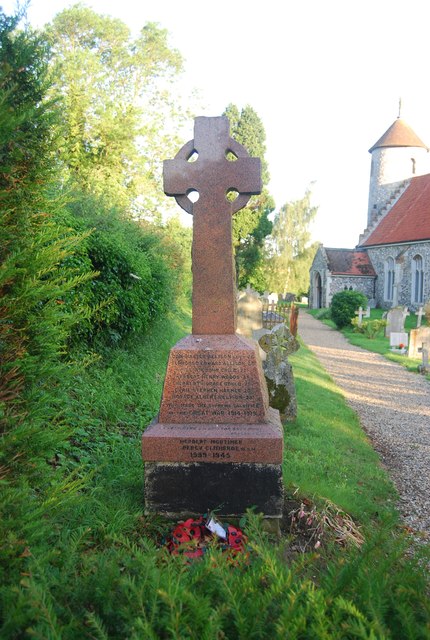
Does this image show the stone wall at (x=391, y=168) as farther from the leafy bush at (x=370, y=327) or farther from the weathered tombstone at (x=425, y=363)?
the weathered tombstone at (x=425, y=363)

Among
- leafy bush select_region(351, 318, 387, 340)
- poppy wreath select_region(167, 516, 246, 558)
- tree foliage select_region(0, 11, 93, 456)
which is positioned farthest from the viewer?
leafy bush select_region(351, 318, 387, 340)

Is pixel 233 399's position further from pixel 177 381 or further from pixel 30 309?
pixel 30 309

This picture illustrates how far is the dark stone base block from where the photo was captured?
3391mm

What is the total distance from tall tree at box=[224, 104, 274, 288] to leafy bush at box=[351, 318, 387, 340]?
11.0 metres

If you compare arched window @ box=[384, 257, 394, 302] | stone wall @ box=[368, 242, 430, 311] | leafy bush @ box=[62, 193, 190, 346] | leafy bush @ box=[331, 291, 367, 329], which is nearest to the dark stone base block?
leafy bush @ box=[62, 193, 190, 346]

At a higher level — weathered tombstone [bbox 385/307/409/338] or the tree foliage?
the tree foliage

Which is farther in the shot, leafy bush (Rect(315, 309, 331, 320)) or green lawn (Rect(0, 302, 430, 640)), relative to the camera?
leafy bush (Rect(315, 309, 331, 320))

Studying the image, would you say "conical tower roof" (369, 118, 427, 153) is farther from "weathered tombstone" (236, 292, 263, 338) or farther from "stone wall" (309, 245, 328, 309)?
"weathered tombstone" (236, 292, 263, 338)

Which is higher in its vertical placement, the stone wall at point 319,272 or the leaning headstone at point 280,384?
the stone wall at point 319,272

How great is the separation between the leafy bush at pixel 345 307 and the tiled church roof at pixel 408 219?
21.8 feet

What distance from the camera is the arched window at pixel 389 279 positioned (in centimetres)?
3275

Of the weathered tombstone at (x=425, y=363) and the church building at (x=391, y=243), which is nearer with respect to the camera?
the weathered tombstone at (x=425, y=363)

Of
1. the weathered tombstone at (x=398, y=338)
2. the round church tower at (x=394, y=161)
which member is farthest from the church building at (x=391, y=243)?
the weathered tombstone at (x=398, y=338)

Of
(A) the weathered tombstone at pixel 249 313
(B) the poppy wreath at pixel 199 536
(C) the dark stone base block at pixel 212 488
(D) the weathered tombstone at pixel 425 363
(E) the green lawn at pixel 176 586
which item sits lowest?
(D) the weathered tombstone at pixel 425 363
